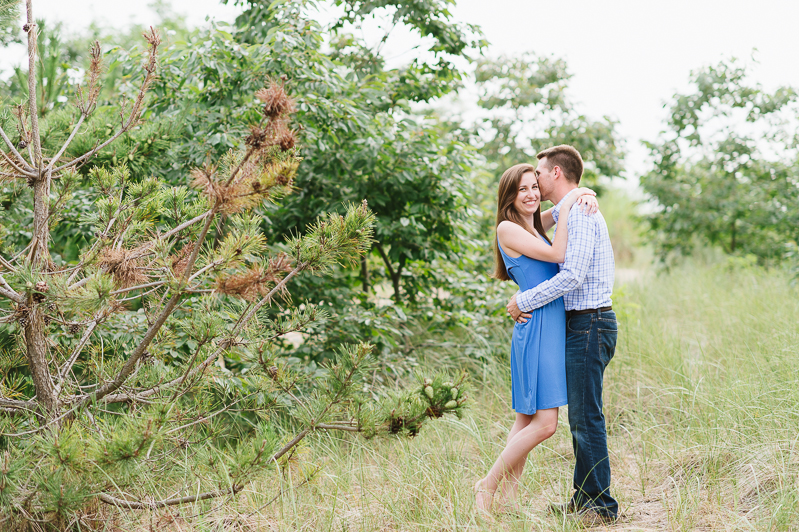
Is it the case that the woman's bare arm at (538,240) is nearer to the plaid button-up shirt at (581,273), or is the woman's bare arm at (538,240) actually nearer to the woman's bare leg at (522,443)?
the plaid button-up shirt at (581,273)

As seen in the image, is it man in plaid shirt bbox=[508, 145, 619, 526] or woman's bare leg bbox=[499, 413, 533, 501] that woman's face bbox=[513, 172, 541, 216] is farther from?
woman's bare leg bbox=[499, 413, 533, 501]

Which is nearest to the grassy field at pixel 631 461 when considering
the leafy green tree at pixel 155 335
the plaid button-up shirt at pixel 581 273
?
the leafy green tree at pixel 155 335

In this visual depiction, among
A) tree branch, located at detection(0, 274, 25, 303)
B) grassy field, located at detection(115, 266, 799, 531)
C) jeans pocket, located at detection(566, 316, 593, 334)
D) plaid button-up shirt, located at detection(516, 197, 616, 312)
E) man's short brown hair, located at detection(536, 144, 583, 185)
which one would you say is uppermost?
man's short brown hair, located at detection(536, 144, 583, 185)

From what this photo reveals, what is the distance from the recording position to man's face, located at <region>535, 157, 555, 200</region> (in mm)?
2893

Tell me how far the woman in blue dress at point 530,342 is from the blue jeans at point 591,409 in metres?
0.07

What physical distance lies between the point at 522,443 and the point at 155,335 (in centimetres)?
168

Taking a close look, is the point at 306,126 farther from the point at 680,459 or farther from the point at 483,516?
the point at 680,459

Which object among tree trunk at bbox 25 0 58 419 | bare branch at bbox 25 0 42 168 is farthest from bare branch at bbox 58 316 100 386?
bare branch at bbox 25 0 42 168

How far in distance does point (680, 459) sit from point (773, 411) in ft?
Answer: 2.06

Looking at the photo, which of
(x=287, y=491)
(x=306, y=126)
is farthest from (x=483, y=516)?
(x=306, y=126)

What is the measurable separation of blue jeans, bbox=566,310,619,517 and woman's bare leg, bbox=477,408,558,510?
0.10 meters

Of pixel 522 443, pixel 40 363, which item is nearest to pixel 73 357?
pixel 40 363

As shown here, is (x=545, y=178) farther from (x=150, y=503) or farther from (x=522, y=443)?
(x=150, y=503)

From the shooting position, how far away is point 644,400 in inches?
161
